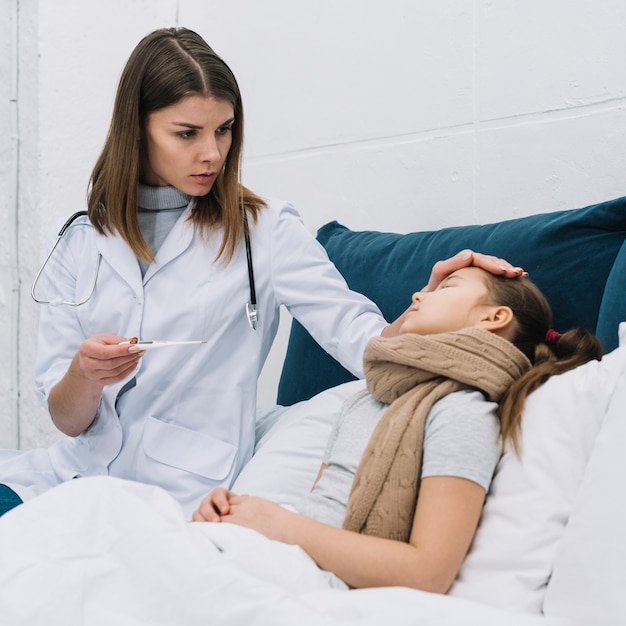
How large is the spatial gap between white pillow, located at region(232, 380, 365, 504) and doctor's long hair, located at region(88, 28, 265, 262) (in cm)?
38

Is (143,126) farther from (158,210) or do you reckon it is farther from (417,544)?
(417,544)

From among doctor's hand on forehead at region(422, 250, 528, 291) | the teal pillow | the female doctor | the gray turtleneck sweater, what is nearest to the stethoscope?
the female doctor

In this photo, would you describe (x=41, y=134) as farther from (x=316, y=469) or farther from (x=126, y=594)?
(x=126, y=594)

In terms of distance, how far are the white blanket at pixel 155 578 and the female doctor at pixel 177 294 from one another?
0.66 meters

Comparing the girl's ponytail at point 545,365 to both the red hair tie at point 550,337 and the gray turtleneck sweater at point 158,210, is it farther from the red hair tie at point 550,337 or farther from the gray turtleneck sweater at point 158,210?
the gray turtleneck sweater at point 158,210

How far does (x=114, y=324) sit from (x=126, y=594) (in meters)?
0.93

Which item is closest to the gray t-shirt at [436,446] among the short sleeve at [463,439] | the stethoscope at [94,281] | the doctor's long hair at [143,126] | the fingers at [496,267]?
the short sleeve at [463,439]

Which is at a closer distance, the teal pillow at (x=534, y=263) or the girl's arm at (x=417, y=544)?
the girl's arm at (x=417, y=544)

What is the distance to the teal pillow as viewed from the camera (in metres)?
1.47

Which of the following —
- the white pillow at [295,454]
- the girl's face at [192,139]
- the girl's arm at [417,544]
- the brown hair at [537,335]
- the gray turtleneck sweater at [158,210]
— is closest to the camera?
the girl's arm at [417,544]

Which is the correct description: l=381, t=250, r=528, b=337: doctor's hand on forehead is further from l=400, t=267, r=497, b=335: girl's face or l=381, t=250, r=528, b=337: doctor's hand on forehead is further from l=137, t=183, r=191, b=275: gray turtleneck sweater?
l=137, t=183, r=191, b=275: gray turtleneck sweater

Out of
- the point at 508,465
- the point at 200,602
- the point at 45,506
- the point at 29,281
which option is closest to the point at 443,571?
the point at 508,465

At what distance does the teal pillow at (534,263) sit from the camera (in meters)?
1.47

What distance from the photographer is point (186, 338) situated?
1.75m
